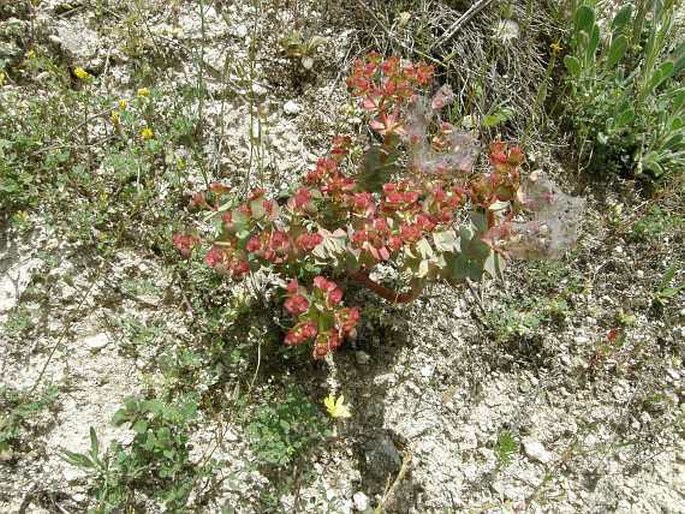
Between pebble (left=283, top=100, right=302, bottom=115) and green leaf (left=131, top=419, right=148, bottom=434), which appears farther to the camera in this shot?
pebble (left=283, top=100, right=302, bottom=115)

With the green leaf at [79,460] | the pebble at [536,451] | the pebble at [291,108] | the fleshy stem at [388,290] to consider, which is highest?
the pebble at [291,108]

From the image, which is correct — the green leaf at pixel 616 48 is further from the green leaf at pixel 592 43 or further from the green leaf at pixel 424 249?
the green leaf at pixel 424 249

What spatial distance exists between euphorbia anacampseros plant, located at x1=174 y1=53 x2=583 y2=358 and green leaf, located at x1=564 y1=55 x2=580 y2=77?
3.76 ft

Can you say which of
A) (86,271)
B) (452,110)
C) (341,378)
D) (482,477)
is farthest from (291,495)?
(452,110)

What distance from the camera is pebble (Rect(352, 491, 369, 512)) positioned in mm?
2559

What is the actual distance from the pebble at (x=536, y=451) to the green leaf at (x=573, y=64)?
1950 mm

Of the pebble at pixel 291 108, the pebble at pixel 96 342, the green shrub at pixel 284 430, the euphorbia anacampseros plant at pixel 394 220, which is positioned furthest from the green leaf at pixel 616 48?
the pebble at pixel 96 342

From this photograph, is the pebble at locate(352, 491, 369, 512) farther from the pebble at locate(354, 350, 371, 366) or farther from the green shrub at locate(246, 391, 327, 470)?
the pebble at locate(354, 350, 371, 366)

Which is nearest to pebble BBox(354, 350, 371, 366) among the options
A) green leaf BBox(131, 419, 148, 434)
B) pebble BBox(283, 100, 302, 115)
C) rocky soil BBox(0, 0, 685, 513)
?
rocky soil BBox(0, 0, 685, 513)

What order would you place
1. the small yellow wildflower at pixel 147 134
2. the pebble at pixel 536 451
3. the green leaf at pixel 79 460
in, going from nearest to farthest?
the green leaf at pixel 79 460 < the pebble at pixel 536 451 < the small yellow wildflower at pixel 147 134

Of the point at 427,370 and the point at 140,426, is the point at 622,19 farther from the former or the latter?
the point at 140,426

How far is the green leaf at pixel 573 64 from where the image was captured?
3349mm

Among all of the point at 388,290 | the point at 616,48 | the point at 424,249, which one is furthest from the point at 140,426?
the point at 616,48

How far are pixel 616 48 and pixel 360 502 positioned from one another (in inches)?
102
